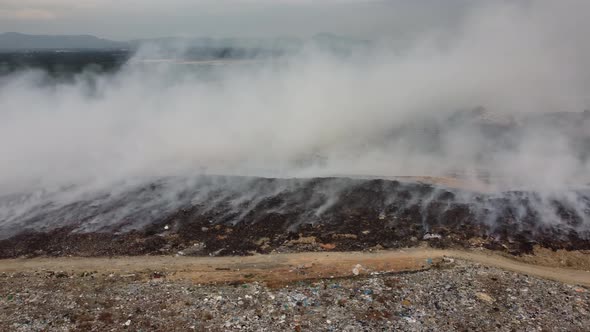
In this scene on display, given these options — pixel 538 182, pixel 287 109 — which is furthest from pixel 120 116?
pixel 538 182

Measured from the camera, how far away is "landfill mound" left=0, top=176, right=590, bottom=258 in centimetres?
1880

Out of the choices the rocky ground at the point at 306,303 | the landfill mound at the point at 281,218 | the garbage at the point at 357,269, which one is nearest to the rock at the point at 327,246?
the landfill mound at the point at 281,218

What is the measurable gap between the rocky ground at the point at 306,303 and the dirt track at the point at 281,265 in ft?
2.21

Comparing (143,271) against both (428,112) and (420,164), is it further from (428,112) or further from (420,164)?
(428,112)

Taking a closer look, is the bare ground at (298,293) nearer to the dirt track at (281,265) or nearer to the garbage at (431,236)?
the dirt track at (281,265)

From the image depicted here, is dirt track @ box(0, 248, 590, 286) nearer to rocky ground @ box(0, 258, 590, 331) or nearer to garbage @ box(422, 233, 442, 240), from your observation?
rocky ground @ box(0, 258, 590, 331)

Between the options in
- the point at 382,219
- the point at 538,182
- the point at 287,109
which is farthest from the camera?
the point at 287,109

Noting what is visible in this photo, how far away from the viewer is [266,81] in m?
47.3

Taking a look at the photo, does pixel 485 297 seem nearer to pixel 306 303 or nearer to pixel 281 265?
pixel 306 303

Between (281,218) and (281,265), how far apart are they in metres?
4.58

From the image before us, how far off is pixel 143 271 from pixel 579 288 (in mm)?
17002

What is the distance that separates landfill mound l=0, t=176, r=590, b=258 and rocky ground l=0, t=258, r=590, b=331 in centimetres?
314

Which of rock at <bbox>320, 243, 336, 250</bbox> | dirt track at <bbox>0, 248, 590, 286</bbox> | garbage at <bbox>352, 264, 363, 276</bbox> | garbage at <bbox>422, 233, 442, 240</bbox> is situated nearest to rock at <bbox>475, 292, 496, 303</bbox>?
dirt track at <bbox>0, 248, 590, 286</bbox>

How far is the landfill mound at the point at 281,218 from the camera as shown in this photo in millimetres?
A: 18797
